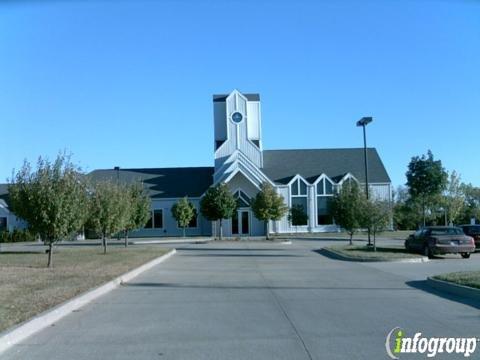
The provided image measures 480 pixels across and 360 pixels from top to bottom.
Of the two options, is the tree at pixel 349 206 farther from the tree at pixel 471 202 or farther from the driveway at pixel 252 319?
the tree at pixel 471 202

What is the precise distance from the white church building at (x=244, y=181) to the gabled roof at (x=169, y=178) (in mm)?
100

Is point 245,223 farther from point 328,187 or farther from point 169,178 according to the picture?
point 169,178

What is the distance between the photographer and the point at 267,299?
13055mm

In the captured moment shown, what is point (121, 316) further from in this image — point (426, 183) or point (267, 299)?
point (426, 183)

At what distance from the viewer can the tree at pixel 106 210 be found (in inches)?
1192

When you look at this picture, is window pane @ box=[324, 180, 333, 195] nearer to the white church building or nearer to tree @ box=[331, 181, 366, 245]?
the white church building

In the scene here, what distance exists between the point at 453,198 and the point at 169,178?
29.9 metres

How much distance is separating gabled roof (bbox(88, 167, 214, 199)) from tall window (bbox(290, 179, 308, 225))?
337 inches

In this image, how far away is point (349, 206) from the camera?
32.3 meters

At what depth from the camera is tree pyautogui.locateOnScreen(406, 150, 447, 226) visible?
5322 centimetres

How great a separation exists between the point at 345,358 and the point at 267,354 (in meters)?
0.99

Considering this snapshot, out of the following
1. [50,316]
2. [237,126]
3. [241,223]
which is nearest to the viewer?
[50,316]

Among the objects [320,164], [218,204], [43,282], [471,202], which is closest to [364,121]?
[218,204]

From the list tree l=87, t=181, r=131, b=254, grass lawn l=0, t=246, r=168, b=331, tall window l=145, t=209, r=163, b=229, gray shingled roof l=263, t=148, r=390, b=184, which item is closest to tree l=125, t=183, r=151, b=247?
tree l=87, t=181, r=131, b=254
